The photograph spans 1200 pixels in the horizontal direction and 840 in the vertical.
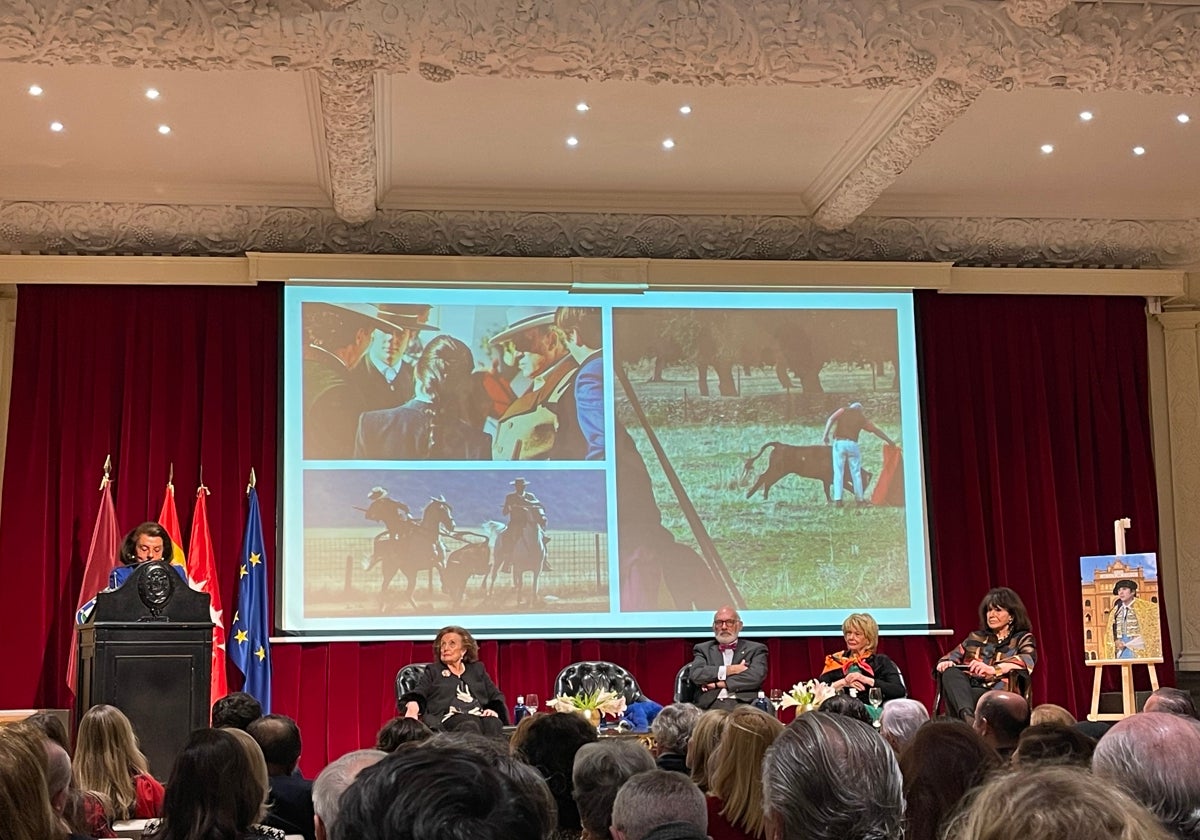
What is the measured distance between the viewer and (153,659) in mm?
6242

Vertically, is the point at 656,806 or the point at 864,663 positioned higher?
the point at 656,806

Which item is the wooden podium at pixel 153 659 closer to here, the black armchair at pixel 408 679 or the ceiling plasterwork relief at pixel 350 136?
the black armchair at pixel 408 679

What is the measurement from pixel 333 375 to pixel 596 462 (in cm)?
192

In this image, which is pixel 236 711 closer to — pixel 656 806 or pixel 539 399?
pixel 656 806

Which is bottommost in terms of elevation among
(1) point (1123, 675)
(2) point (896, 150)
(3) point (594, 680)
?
(1) point (1123, 675)

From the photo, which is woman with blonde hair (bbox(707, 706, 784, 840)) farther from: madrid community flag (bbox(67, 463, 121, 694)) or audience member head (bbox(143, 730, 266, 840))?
madrid community flag (bbox(67, 463, 121, 694))

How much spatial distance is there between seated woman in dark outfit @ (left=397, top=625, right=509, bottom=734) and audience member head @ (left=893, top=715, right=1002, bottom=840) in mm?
4701

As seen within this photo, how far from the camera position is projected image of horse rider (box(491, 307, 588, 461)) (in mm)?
9312

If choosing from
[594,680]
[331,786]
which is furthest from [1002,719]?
[594,680]

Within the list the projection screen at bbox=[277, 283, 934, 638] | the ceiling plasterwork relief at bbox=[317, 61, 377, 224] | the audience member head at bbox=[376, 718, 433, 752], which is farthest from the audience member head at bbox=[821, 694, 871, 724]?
the projection screen at bbox=[277, 283, 934, 638]

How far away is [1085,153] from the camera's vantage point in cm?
888

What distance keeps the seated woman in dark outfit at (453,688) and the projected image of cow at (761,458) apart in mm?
1889

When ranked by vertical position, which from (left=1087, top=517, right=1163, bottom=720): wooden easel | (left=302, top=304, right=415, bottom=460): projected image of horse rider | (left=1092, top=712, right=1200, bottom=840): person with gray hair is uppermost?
(left=302, top=304, right=415, bottom=460): projected image of horse rider

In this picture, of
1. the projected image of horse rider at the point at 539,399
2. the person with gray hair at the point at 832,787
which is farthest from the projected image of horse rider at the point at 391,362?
the person with gray hair at the point at 832,787
